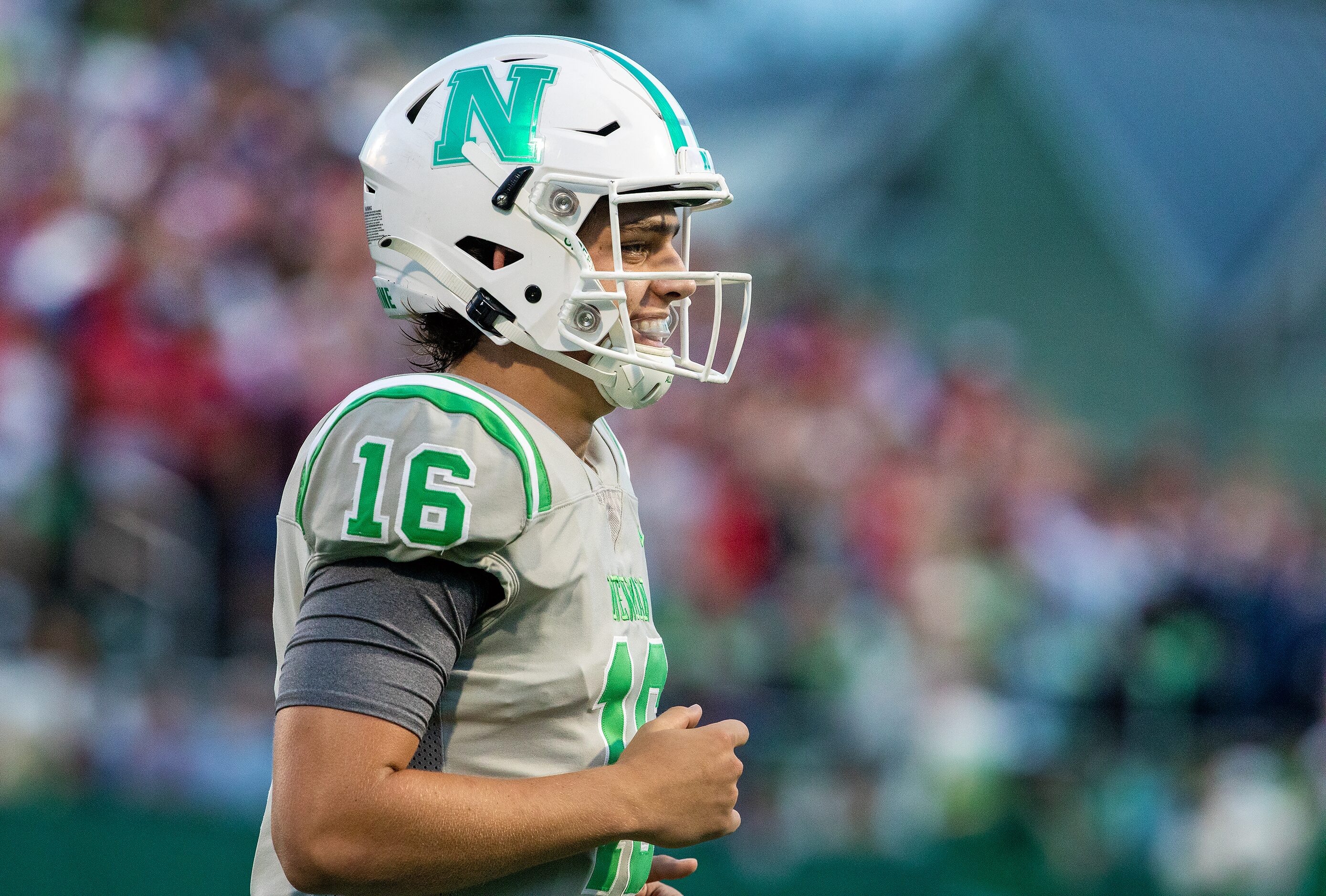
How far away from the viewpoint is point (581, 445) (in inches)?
89.0

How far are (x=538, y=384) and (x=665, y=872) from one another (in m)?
0.85

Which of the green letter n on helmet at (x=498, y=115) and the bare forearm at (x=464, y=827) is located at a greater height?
the green letter n on helmet at (x=498, y=115)

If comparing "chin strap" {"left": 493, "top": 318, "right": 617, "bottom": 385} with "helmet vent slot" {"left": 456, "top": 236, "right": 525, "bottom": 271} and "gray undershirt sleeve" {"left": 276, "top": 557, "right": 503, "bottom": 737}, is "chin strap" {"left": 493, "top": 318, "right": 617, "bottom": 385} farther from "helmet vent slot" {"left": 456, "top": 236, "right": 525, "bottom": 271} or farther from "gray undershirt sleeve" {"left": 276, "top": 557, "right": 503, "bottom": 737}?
"gray undershirt sleeve" {"left": 276, "top": 557, "right": 503, "bottom": 737}

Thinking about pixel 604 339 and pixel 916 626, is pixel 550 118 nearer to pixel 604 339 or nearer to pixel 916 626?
pixel 604 339

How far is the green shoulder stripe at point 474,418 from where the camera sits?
1.91 meters

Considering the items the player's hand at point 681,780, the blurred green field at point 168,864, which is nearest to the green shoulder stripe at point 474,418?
the player's hand at point 681,780

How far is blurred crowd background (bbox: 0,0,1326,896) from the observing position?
5719mm

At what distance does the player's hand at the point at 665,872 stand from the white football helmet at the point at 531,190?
31.3 inches

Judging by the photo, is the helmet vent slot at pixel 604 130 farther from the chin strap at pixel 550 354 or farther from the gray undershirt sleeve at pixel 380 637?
the gray undershirt sleeve at pixel 380 637

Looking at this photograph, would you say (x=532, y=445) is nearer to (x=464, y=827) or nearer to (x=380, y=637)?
(x=380, y=637)

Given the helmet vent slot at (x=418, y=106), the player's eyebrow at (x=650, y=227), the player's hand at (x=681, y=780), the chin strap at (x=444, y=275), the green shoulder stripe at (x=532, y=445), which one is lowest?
the player's hand at (x=681, y=780)

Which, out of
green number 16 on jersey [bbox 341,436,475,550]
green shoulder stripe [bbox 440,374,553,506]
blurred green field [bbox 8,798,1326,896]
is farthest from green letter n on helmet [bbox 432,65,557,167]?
blurred green field [bbox 8,798,1326,896]

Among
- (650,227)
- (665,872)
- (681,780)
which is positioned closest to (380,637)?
(681,780)

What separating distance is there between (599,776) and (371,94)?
25.5 ft
